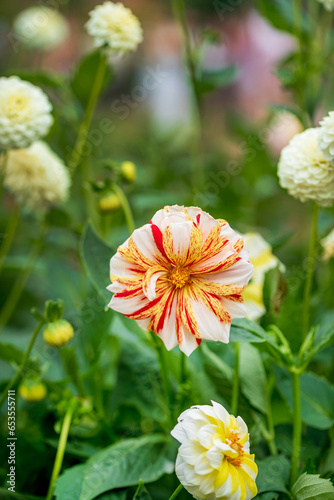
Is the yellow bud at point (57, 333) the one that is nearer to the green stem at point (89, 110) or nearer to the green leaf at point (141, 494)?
the green leaf at point (141, 494)

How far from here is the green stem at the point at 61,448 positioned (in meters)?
0.37

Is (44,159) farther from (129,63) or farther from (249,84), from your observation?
(129,63)

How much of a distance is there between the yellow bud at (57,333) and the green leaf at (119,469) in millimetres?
83

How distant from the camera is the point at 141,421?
0.47 meters

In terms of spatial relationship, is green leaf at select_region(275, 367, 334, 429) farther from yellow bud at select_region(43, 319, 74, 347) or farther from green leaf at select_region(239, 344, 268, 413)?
yellow bud at select_region(43, 319, 74, 347)

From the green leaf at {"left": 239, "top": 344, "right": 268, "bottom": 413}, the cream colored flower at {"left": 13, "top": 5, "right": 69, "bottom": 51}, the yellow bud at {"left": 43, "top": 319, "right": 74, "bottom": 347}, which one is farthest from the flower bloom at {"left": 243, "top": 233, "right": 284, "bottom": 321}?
the cream colored flower at {"left": 13, "top": 5, "right": 69, "bottom": 51}

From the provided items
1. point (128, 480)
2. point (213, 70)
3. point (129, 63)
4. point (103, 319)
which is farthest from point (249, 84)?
point (128, 480)

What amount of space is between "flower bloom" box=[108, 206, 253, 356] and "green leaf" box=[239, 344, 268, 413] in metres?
0.13

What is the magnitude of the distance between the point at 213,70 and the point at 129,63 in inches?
51.9

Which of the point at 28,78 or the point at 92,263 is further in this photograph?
the point at 28,78

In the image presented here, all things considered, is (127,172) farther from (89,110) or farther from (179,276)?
(179,276)

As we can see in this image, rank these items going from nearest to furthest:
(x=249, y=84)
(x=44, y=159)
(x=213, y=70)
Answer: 1. (x=44, y=159)
2. (x=213, y=70)
3. (x=249, y=84)

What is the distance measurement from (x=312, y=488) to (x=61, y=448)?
164 millimetres

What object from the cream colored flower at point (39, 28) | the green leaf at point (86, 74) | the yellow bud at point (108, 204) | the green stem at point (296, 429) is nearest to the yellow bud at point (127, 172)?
the yellow bud at point (108, 204)
